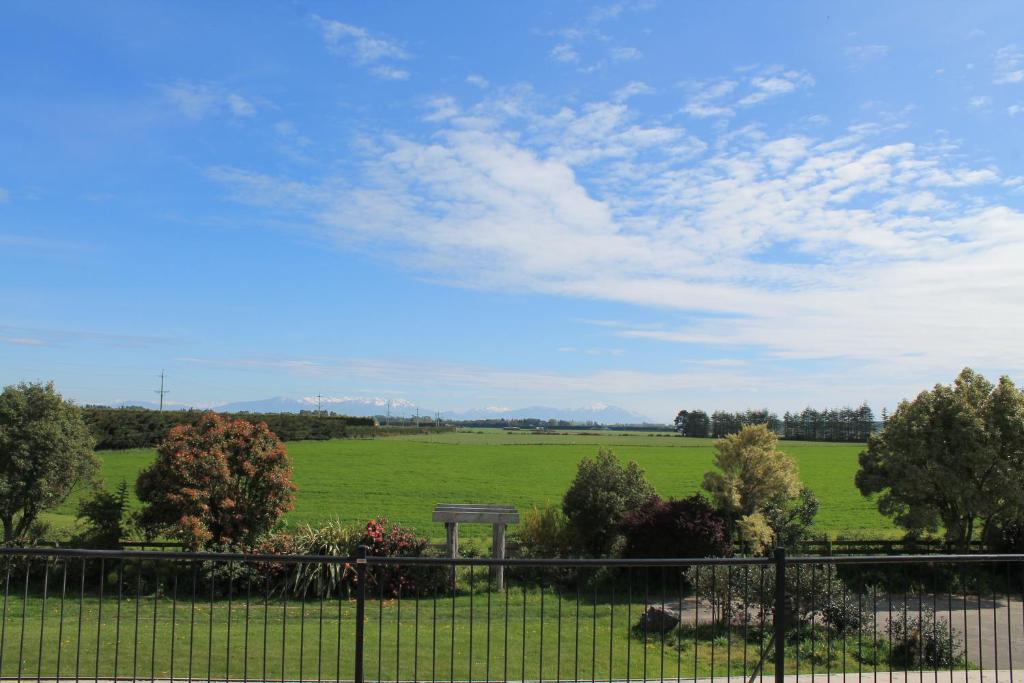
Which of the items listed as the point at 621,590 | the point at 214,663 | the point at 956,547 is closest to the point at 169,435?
the point at 214,663

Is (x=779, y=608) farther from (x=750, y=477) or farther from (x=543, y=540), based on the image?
(x=543, y=540)

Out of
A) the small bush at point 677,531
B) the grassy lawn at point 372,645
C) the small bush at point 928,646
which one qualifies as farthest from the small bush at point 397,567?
the small bush at point 928,646

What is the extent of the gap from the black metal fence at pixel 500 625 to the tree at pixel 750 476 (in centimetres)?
189

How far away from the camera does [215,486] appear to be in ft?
44.6

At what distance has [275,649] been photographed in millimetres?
8906

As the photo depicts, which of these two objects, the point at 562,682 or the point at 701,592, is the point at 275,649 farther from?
the point at 701,592

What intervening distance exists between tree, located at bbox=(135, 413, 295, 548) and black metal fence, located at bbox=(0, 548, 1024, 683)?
0.80 meters

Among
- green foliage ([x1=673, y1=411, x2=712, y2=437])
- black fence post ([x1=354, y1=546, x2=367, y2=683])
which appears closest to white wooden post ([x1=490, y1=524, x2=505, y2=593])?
black fence post ([x1=354, y1=546, x2=367, y2=683])

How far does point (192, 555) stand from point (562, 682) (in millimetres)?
3945

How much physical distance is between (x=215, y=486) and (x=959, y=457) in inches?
564

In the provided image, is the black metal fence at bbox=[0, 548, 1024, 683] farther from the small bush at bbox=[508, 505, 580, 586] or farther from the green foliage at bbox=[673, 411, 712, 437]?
the green foliage at bbox=[673, 411, 712, 437]

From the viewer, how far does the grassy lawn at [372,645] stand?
768 centimetres

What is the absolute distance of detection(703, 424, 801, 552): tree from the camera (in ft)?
49.4

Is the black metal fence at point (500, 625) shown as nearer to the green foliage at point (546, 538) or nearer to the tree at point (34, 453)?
the green foliage at point (546, 538)
